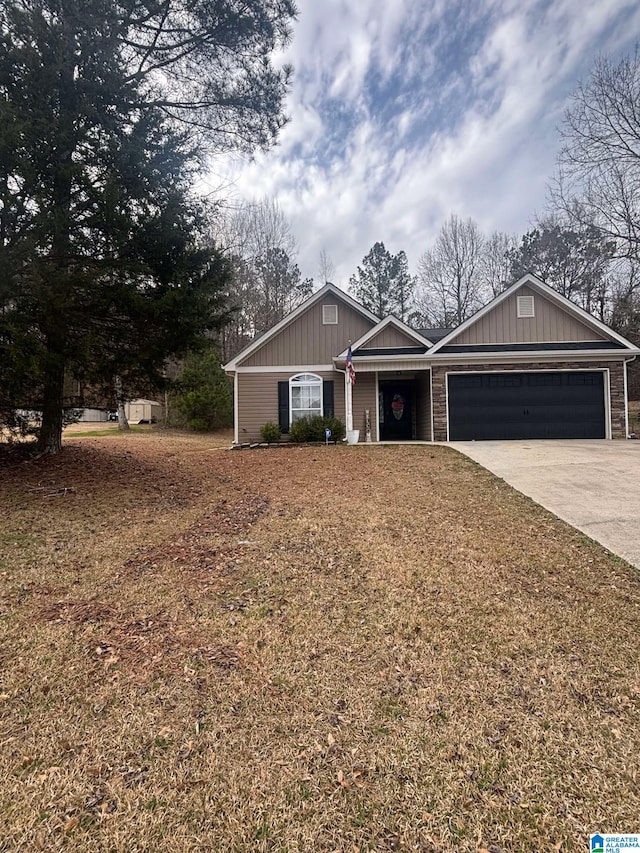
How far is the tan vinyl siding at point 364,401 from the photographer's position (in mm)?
14445

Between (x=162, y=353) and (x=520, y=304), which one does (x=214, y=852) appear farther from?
(x=520, y=304)

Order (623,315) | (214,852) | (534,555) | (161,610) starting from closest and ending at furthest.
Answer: (214,852)
(161,610)
(534,555)
(623,315)

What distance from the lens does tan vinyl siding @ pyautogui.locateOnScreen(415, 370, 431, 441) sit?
14.0 metres

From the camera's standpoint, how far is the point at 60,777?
1888 mm

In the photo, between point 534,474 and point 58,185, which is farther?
point 534,474

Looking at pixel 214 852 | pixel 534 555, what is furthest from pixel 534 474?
pixel 214 852

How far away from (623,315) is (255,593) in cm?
2444

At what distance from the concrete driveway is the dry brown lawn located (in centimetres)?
54

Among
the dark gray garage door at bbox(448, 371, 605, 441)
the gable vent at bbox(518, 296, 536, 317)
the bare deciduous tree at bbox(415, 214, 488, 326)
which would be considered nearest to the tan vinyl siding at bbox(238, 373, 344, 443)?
the dark gray garage door at bbox(448, 371, 605, 441)

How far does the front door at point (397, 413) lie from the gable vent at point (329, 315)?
3.08 meters

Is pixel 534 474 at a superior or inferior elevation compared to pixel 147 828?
superior

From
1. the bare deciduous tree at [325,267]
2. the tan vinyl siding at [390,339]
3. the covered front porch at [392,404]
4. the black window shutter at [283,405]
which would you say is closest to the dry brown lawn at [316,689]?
the covered front porch at [392,404]

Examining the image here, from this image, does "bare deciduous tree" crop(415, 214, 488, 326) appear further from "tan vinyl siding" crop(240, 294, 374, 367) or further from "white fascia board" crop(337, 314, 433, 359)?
"tan vinyl siding" crop(240, 294, 374, 367)

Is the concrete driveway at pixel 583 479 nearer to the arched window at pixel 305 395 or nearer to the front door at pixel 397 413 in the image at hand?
the front door at pixel 397 413
